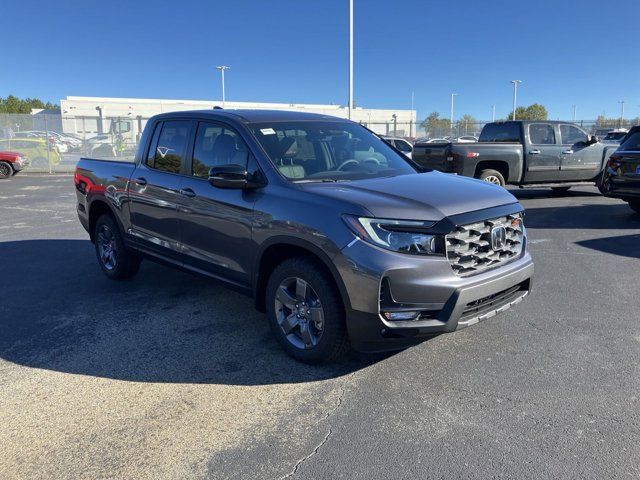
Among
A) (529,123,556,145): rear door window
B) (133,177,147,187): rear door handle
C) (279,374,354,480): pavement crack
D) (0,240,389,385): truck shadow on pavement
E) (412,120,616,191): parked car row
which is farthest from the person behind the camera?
(529,123,556,145): rear door window

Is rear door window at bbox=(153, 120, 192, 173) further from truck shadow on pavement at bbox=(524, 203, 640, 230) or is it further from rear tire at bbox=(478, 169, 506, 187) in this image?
rear tire at bbox=(478, 169, 506, 187)

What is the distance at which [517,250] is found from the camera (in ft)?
13.1

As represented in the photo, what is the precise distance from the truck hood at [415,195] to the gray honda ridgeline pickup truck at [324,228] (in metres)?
0.01

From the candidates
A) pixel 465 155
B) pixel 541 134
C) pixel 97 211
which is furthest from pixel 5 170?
pixel 541 134

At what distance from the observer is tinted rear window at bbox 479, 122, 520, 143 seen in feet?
41.2

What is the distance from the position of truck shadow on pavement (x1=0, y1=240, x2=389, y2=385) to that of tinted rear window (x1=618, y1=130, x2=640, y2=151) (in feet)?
25.0

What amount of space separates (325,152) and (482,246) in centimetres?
162

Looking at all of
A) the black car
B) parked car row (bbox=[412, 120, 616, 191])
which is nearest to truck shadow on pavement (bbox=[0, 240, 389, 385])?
the black car

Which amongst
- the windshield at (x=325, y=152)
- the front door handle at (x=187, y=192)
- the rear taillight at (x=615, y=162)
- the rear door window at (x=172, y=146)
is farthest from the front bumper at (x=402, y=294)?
the rear taillight at (x=615, y=162)

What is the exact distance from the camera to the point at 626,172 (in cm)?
899

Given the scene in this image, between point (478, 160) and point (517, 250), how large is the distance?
8235 millimetres

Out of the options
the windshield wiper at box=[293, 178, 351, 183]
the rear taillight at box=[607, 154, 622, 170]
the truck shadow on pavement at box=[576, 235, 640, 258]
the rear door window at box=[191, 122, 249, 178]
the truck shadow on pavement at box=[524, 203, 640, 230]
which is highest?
the rear door window at box=[191, 122, 249, 178]

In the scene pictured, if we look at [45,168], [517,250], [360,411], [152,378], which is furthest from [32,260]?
[45,168]

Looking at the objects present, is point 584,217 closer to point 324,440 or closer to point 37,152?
point 324,440
